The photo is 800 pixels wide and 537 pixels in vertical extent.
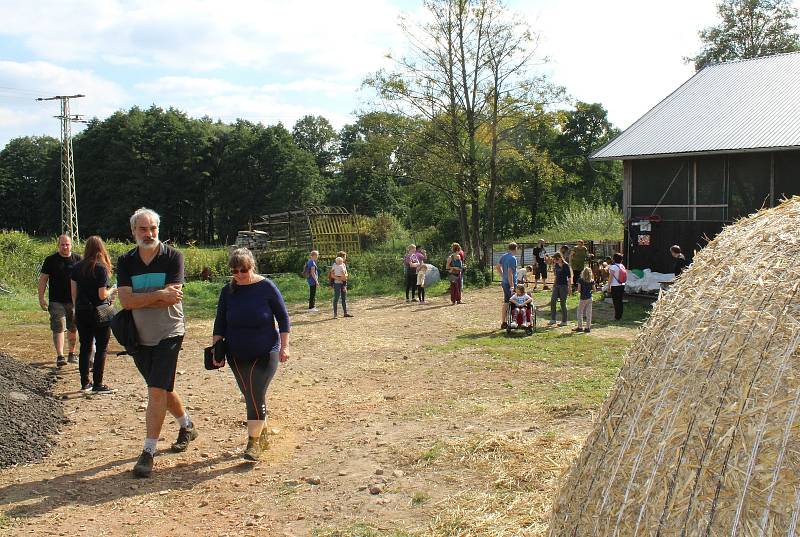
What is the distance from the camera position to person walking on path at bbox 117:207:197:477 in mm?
5922

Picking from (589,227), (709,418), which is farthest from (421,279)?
(589,227)

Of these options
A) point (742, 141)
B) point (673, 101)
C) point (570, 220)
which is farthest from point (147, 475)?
point (570, 220)

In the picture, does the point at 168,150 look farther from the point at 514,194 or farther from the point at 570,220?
the point at 514,194

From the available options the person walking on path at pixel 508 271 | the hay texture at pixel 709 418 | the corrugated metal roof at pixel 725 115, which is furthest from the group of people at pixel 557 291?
the hay texture at pixel 709 418

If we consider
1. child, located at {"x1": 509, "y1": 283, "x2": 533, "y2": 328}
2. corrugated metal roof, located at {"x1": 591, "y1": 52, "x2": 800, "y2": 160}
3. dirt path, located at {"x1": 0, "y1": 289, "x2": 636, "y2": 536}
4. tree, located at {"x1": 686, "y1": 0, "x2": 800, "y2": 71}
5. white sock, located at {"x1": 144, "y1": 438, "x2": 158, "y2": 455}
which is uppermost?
tree, located at {"x1": 686, "y1": 0, "x2": 800, "y2": 71}

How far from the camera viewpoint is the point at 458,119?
91.1ft

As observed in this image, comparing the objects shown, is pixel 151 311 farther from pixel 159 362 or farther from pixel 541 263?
pixel 541 263

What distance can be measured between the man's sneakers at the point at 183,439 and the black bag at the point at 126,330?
109 cm

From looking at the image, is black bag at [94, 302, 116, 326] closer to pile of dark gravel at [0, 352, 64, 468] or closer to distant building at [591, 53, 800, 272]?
pile of dark gravel at [0, 352, 64, 468]

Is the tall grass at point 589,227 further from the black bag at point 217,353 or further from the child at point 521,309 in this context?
the black bag at point 217,353

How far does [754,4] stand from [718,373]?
148 feet

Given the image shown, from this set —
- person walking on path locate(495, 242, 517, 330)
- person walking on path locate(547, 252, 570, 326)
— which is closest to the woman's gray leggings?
person walking on path locate(547, 252, 570, 326)

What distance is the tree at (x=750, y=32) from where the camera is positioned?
1599 inches

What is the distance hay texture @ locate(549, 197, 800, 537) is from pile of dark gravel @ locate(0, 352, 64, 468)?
505 cm
